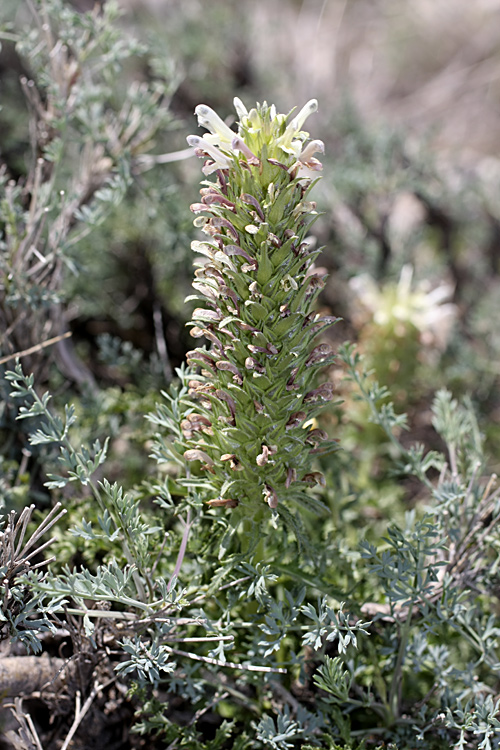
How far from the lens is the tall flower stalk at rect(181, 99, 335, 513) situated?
4.16 ft

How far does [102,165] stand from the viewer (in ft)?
7.29

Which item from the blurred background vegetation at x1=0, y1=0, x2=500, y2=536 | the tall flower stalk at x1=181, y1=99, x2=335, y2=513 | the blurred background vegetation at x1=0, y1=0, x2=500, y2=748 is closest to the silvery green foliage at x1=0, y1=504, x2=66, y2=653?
the blurred background vegetation at x1=0, y1=0, x2=500, y2=748

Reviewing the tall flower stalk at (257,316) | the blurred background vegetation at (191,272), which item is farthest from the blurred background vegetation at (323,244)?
the tall flower stalk at (257,316)

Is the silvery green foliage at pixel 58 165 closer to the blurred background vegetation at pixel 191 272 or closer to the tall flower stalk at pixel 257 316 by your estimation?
the blurred background vegetation at pixel 191 272

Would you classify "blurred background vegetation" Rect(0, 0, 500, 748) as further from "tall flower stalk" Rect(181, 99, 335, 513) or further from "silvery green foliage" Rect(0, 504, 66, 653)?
"tall flower stalk" Rect(181, 99, 335, 513)

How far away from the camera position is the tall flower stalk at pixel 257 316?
1269mm

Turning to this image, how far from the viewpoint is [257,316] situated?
133cm

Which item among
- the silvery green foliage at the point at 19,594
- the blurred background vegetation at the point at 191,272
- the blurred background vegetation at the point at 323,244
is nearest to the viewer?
the silvery green foliage at the point at 19,594

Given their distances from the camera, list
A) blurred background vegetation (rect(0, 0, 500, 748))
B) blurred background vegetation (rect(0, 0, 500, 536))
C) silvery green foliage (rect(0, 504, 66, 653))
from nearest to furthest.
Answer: silvery green foliage (rect(0, 504, 66, 653)) → blurred background vegetation (rect(0, 0, 500, 748)) → blurred background vegetation (rect(0, 0, 500, 536))

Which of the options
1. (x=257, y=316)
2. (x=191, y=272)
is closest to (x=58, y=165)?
(x=191, y=272)

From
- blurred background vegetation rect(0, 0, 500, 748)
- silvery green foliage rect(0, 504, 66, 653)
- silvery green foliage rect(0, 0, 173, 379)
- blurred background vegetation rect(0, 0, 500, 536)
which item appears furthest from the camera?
blurred background vegetation rect(0, 0, 500, 536)

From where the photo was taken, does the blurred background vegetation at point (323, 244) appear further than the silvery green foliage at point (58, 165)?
Yes

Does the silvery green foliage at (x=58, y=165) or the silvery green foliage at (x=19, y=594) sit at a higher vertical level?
the silvery green foliage at (x=58, y=165)

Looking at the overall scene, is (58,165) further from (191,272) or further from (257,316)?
(257,316)
